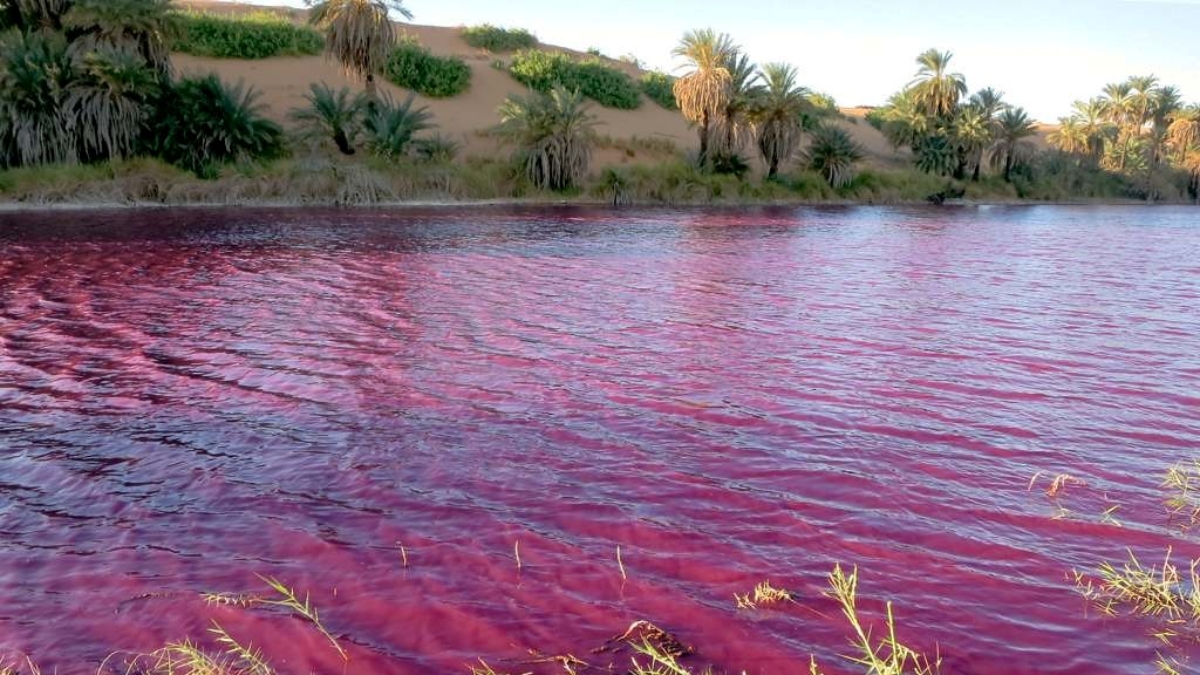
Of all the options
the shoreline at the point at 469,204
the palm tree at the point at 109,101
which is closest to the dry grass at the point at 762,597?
the shoreline at the point at 469,204

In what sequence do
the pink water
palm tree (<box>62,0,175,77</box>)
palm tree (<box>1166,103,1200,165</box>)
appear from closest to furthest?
the pink water → palm tree (<box>62,0,175,77</box>) → palm tree (<box>1166,103,1200,165</box>)

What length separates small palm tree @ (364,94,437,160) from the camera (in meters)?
32.9

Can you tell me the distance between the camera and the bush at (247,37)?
44.9 m

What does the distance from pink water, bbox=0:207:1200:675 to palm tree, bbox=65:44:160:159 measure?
1740 cm

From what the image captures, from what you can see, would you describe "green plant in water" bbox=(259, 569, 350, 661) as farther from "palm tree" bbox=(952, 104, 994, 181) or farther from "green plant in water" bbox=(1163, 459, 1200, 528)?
"palm tree" bbox=(952, 104, 994, 181)

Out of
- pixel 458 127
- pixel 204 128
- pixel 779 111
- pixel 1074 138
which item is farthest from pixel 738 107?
pixel 1074 138

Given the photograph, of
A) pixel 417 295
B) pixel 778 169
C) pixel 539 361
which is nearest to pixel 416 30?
pixel 778 169

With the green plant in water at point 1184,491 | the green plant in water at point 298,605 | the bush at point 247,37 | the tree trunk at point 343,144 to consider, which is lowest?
the green plant in water at point 298,605

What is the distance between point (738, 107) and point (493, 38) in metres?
29.8

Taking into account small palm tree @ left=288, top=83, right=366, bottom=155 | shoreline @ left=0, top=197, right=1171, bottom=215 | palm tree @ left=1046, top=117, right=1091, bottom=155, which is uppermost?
palm tree @ left=1046, top=117, right=1091, bottom=155

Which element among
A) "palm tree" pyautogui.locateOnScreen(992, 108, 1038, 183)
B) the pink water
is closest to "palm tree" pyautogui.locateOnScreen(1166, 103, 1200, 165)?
"palm tree" pyautogui.locateOnScreen(992, 108, 1038, 183)

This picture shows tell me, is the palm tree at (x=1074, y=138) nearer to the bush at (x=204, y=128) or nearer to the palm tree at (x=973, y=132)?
the palm tree at (x=973, y=132)

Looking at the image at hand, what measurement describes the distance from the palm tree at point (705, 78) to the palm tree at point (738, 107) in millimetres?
423

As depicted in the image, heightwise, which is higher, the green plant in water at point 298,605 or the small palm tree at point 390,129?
the small palm tree at point 390,129
